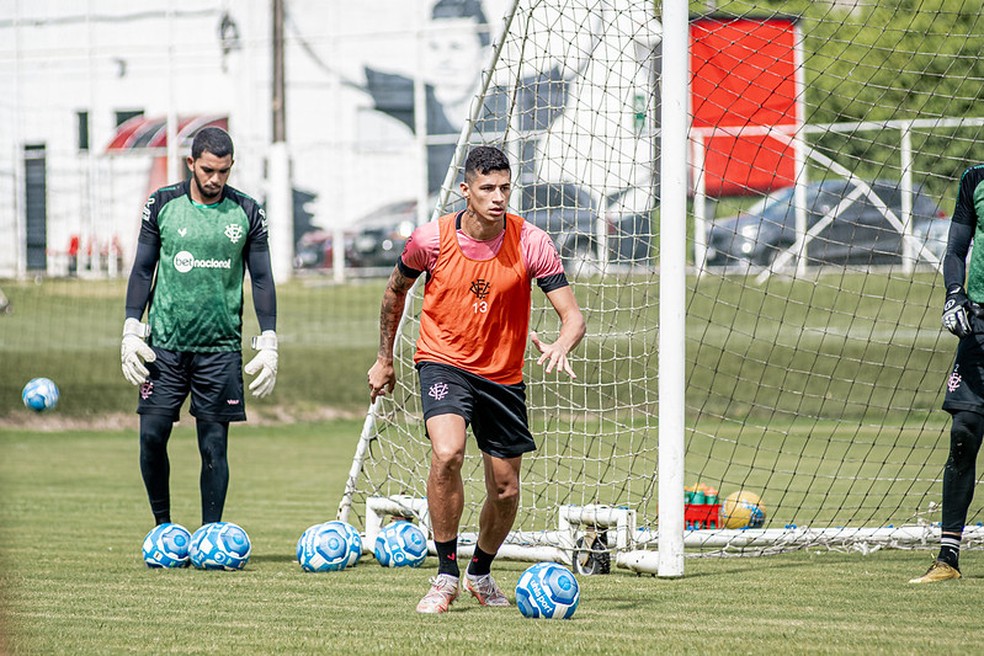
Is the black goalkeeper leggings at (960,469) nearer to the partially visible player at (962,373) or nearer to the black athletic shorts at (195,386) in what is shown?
the partially visible player at (962,373)

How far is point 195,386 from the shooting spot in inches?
329

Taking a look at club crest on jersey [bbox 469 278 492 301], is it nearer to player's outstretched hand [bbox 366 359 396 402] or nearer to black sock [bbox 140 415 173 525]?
player's outstretched hand [bbox 366 359 396 402]

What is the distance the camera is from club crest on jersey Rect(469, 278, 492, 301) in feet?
22.2

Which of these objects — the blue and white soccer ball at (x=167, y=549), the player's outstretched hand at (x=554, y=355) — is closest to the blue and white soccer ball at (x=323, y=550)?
the blue and white soccer ball at (x=167, y=549)

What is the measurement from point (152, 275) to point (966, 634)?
495cm

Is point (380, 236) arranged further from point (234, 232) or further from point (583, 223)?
point (234, 232)

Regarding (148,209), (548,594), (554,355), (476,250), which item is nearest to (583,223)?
→ (148,209)

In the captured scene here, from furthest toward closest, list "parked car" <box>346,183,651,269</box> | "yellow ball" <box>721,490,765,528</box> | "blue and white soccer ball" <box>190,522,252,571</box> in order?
"yellow ball" <box>721,490,765,528</box> → "parked car" <box>346,183,651,269</box> → "blue and white soccer ball" <box>190,522,252,571</box>

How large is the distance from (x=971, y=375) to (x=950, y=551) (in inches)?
36.6

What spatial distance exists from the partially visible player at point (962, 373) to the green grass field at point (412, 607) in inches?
12.7

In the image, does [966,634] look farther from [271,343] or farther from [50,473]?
[50,473]

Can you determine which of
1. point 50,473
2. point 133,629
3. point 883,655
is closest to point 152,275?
point 133,629

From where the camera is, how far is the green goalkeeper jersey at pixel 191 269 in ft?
27.2

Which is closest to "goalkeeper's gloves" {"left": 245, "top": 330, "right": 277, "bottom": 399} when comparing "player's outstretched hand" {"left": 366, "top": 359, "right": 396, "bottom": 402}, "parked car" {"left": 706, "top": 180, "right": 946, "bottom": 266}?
"player's outstretched hand" {"left": 366, "top": 359, "right": 396, "bottom": 402}
